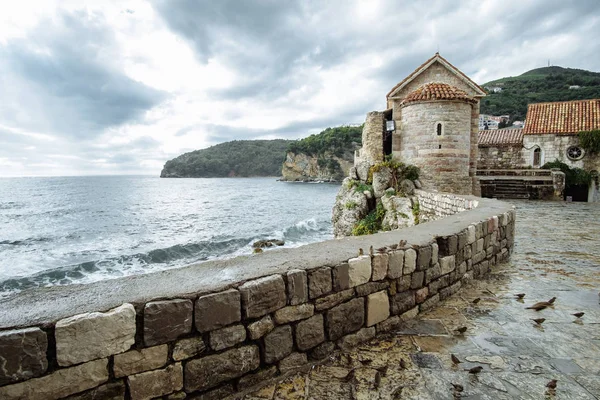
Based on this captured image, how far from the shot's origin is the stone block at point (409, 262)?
3459mm

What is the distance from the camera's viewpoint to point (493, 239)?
5.41 meters

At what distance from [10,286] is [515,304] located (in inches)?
719

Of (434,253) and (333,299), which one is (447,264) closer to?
(434,253)

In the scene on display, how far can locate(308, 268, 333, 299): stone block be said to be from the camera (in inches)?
107

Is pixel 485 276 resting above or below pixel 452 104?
below

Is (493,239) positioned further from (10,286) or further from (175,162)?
(175,162)

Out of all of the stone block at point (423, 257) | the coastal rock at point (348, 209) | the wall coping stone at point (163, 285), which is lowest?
the coastal rock at point (348, 209)

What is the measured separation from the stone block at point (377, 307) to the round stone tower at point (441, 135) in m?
11.9

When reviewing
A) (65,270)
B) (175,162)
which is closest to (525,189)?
(65,270)

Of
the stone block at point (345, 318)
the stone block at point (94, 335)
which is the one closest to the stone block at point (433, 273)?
the stone block at point (345, 318)

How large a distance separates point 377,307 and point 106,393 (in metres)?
2.31

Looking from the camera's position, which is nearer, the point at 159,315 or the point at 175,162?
the point at 159,315

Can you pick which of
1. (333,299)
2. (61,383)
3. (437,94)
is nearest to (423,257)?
(333,299)

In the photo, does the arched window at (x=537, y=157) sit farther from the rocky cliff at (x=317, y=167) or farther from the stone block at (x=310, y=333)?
the rocky cliff at (x=317, y=167)
